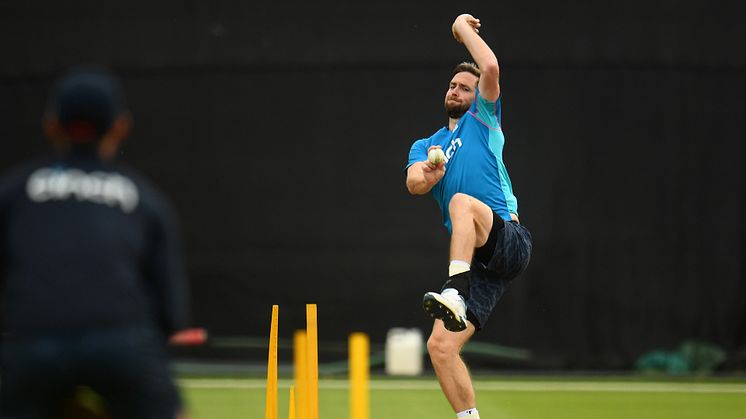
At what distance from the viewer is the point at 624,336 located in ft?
33.1

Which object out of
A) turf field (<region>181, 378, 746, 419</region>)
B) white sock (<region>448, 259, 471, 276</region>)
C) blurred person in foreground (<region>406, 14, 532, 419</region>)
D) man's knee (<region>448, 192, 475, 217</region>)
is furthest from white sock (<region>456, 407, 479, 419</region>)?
turf field (<region>181, 378, 746, 419</region>)

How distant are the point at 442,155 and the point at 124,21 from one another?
607 centimetres

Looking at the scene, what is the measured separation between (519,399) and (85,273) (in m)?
6.00

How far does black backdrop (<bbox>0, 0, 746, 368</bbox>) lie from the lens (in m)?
10.1

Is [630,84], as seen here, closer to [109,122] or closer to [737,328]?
[737,328]

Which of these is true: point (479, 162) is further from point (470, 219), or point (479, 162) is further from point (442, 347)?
point (442, 347)

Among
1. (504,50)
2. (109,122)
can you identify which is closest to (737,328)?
(504,50)

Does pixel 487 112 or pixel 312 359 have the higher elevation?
pixel 487 112

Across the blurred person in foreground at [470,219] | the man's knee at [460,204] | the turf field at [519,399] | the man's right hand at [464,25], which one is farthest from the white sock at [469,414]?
the turf field at [519,399]

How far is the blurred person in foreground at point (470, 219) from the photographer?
4816mm

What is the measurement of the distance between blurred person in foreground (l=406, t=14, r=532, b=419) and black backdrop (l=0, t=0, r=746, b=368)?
4.84 metres

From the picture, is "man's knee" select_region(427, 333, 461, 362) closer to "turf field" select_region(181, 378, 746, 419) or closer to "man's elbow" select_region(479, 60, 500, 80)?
"man's elbow" select_region(479, 60, 500, 80)

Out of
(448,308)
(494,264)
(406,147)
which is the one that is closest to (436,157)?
(494,264)

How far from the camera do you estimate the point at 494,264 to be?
5055mm
